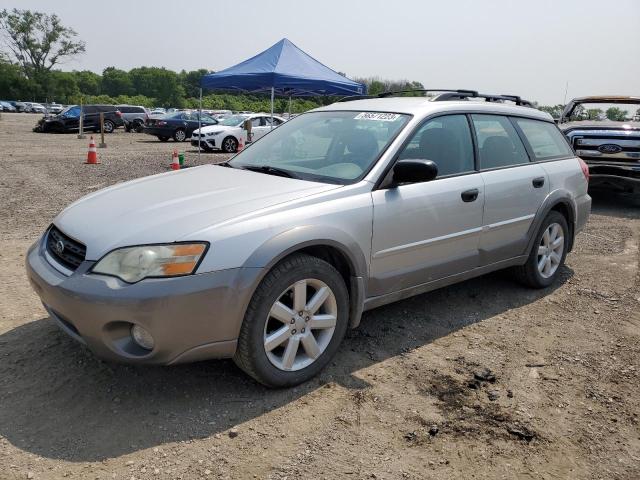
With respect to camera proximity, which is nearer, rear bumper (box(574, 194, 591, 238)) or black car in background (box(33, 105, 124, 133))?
rear bumper (box(574, 194, 591, 238))

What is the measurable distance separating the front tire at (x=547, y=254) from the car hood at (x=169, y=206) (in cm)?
231

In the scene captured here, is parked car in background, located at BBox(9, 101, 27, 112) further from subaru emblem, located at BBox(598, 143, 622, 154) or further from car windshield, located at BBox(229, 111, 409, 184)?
car windshield, located at BBox(229, 111, 409, 184)

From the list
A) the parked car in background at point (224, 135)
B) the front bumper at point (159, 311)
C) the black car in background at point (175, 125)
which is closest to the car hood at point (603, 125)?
the front bumper at point (159, 311)

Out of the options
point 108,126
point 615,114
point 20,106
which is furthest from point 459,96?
point 20,106

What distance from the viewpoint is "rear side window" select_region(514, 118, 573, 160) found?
4.73 meters

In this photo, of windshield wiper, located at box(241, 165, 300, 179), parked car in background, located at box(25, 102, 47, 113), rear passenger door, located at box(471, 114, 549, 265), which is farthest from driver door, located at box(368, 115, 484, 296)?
parked car in background, located at box(25, 102, 47, 113)

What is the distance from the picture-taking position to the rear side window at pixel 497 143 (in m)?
4.20

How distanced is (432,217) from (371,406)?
52.7 inches

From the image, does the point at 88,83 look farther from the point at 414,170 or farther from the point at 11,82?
the point at 414,170

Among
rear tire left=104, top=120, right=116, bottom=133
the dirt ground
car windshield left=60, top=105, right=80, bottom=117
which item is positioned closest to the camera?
the dirt ground

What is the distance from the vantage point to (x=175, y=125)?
24.6m

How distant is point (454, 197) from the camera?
379cm

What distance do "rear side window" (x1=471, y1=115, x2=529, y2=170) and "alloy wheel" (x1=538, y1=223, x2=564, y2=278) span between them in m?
0.73

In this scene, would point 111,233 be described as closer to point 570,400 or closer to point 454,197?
point 454,197
